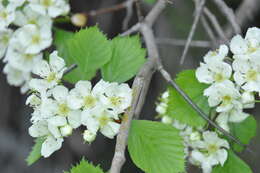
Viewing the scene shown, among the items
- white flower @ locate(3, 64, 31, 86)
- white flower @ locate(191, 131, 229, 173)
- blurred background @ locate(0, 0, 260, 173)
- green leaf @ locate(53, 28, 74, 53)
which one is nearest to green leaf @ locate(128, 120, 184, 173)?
white flower @ locate(191, 131, 229, 173)

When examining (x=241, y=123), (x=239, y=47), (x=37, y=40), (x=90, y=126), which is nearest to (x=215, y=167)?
(x=241, y=123)

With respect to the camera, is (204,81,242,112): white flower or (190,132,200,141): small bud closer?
(204,81,242,112): white flower

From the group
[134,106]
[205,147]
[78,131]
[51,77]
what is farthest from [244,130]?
[78,131]

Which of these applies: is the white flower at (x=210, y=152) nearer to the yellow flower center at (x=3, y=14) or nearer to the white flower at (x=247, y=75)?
the white flower at (x=247, y=75)

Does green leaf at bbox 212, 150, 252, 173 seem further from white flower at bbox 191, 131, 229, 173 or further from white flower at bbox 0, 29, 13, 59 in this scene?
white flower at bbox 0, 29, 13, 59

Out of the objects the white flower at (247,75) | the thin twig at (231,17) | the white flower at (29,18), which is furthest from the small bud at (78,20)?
the white flower at (247,75)
